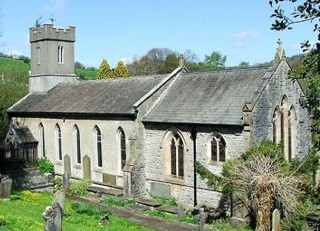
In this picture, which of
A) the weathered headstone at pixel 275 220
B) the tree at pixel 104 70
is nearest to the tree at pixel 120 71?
the tree at pixel 104 70

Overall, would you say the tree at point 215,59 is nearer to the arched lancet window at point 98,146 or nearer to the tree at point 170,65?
the tree at point 170,65

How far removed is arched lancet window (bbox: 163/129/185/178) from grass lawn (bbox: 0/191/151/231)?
5360 millimetres

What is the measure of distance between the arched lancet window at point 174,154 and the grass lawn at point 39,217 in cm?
536

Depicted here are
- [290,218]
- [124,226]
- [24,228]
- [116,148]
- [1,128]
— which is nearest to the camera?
[24,228]

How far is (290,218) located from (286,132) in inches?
Result: 333

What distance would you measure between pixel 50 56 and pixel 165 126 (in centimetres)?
1570

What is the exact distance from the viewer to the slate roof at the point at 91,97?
2866 cm

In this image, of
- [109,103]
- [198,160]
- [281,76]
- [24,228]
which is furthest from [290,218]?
[109,103]

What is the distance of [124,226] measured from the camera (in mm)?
19594

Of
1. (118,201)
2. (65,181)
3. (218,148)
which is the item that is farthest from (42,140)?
(218,148)

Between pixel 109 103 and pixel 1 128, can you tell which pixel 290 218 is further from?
pixel 1 128

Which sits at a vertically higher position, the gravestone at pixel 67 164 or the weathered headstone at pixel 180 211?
the gravestone at pixel 67 164

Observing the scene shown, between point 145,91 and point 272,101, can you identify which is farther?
point 145,91

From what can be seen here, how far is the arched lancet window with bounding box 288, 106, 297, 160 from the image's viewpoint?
26.1 m
